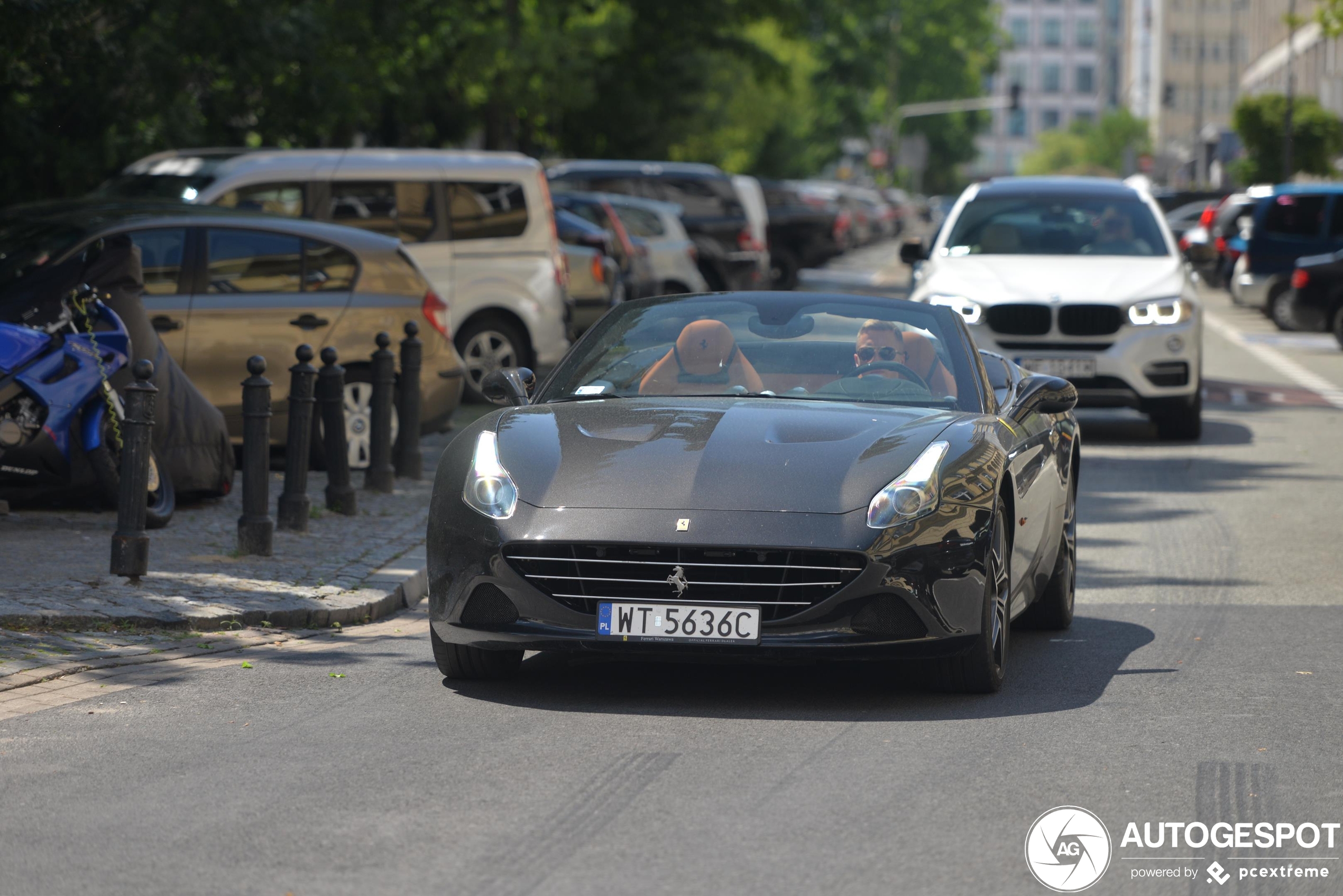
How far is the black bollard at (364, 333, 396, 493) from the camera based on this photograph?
12234mm

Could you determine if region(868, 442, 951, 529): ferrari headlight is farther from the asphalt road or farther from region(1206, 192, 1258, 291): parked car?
region(1206, 192, 1258, 291): parked car

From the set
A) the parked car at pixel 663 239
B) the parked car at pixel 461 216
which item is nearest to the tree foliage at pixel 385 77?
the parked car at pixel 461 216

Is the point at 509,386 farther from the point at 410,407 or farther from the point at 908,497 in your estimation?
the point at 410,407

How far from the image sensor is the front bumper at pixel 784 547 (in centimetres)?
651

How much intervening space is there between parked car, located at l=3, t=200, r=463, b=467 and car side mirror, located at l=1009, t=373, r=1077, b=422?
17.6ft

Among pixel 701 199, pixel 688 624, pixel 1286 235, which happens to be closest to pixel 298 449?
pixel 688 624

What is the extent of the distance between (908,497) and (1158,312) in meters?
9.86

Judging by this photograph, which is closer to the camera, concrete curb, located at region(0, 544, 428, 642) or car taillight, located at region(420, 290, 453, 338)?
concrete curb, located at region(0, 544, 428, 642)

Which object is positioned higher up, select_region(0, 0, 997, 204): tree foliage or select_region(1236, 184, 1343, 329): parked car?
select_region(0, 0, 997, 204): tree foliage

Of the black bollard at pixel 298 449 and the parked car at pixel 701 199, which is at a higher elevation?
the black bollard at pixel 298 449

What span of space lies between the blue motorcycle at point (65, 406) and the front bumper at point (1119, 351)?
7415 mm

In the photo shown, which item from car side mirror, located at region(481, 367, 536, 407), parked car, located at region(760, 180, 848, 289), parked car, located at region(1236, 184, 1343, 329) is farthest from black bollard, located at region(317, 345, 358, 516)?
parked car, located at region(760, 180, 848, 289)

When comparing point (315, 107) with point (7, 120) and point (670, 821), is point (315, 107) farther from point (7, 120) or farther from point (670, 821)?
point (670, 821)

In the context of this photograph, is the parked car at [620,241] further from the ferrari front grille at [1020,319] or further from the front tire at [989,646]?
the front tire at [989,646]
